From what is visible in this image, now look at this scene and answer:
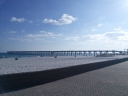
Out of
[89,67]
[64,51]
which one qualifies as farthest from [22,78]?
[64,51]

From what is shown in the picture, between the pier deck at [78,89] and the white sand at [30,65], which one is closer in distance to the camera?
the pier deck at [78,89]

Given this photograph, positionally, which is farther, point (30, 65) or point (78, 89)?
point (30, 65)

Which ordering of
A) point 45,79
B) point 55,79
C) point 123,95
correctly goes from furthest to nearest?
1. point 55,79
2. point 45,79
3. point 123,95

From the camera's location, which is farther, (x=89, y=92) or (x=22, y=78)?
(x=22, y=78)

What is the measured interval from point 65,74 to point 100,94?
15.8 feet

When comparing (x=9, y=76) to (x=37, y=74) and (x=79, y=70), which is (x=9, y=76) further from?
(x=79, y=70)

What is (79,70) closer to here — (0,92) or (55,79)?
(55,79)

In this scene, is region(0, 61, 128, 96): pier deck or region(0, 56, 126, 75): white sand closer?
region(0, 61, 128, 96): pier deck

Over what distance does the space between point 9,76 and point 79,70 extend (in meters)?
7.24

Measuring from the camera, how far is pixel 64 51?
168 meters

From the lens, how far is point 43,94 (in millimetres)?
6613

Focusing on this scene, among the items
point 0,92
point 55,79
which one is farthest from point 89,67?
point 0,92

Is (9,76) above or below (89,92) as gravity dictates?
above

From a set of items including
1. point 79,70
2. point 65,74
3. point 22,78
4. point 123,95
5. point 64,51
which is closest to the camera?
point 123,95
